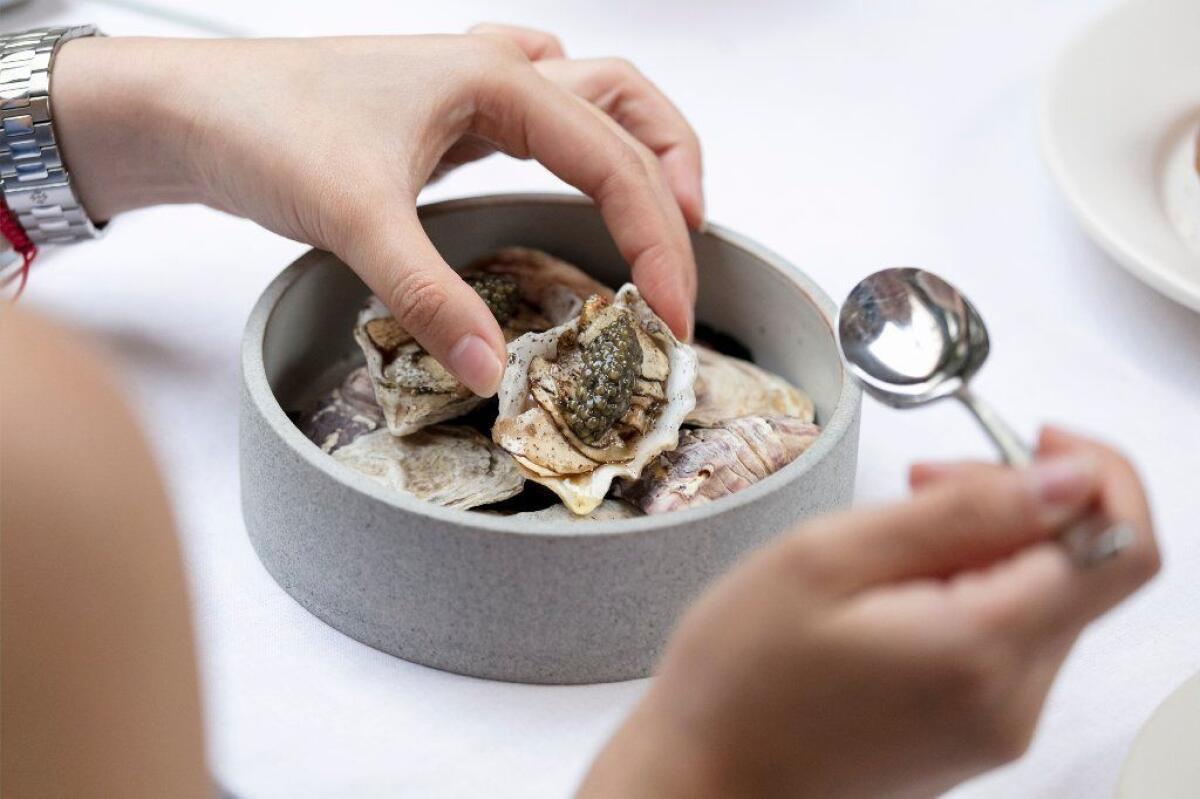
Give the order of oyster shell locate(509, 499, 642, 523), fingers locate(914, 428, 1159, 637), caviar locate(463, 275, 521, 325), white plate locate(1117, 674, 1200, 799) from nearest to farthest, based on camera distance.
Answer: fingers locate(914, 428, 1159, 637) → white plate locate(1117, 674, 1200, 799) → oyster shell locate(509, 499, 642, 523) → caviar locate(463, 275, 521, 325)

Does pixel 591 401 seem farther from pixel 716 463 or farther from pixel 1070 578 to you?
pixel 1070 578

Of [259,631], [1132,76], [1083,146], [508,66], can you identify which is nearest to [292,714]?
[259,631]

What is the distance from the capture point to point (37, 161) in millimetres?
858

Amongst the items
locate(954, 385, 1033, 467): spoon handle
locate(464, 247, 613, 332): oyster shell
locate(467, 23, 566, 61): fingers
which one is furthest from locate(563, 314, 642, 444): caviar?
locate(467, 23, 566, 61): fingers

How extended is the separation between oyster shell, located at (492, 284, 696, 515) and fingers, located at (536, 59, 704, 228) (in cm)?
23

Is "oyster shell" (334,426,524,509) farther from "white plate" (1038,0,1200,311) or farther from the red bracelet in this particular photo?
"white plate" (1038,0,1200,311)

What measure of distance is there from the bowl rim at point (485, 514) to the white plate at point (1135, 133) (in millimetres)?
296

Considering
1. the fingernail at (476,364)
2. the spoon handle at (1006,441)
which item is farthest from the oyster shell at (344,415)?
the spoon handle at (1006,441)

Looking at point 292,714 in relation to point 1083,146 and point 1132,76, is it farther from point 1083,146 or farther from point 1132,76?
point 1132,76

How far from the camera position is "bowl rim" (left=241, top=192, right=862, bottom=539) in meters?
0.58

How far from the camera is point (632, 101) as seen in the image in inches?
36.9

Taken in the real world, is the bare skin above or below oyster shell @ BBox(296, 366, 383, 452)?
above

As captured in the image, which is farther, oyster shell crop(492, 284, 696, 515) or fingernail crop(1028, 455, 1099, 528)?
Result: oyster shell crop(492, 284, 696, 515)

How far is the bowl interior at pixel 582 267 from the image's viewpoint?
77 cm
